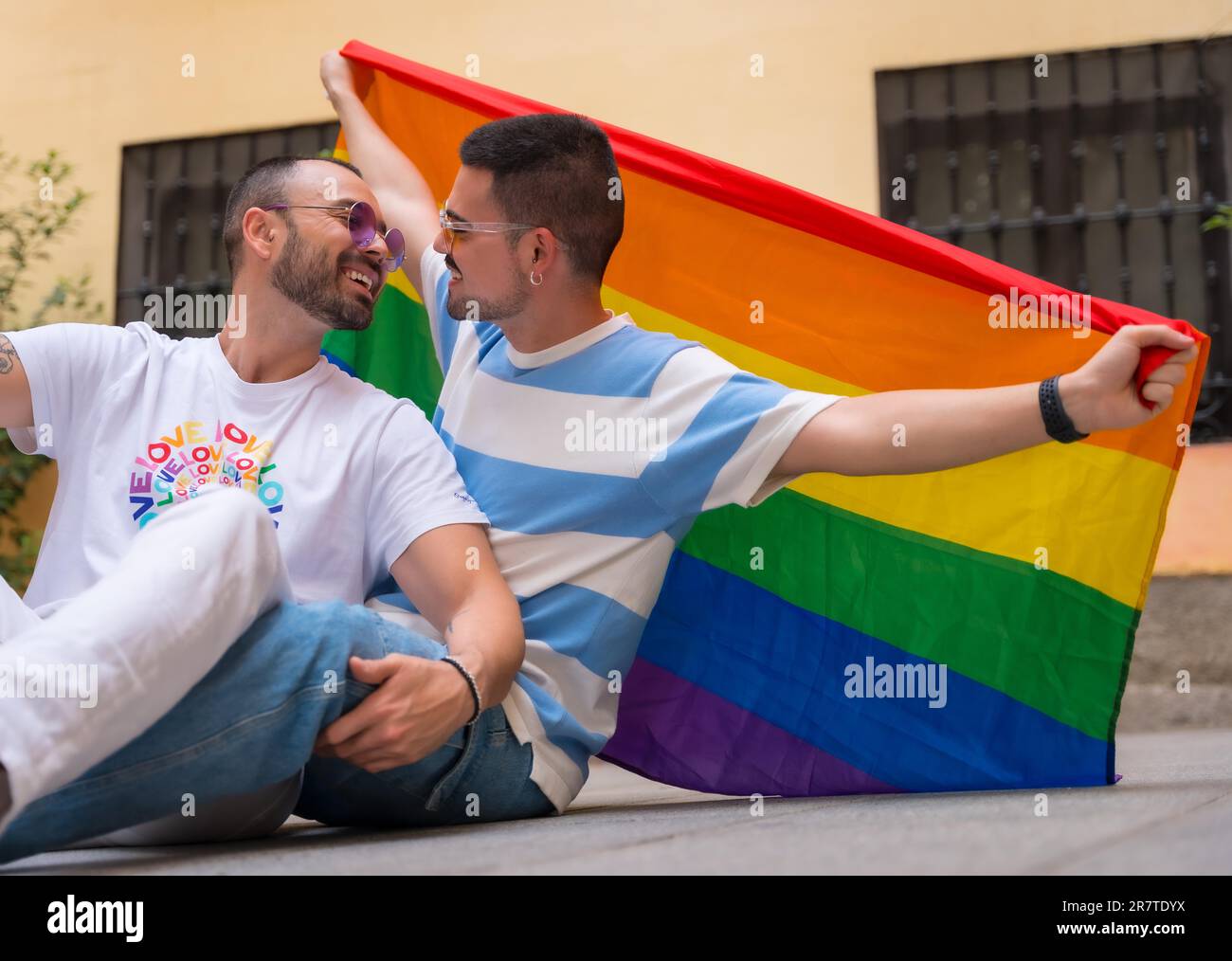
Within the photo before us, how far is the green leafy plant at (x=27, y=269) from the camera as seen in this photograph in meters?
5.57

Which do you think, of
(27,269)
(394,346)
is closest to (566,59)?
(27,269)

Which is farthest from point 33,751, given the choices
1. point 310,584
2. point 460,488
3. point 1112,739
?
point 1112,739

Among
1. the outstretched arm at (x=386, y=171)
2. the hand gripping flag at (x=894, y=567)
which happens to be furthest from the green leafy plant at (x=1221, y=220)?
the outstretched arm at (x=386, y=171)

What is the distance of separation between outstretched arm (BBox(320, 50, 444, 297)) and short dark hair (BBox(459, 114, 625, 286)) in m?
0.41

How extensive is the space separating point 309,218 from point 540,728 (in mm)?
1069

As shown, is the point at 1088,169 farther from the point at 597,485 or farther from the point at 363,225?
the point at 597,485

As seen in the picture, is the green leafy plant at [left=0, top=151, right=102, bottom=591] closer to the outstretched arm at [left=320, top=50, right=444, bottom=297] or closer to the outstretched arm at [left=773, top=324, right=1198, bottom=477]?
the outstretched arm at [left=320, top=50, right=444, bottom=297]

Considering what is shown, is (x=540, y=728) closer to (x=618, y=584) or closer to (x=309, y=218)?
(x=618, y=584)

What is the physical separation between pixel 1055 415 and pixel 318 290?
Answer: 1.32 metres

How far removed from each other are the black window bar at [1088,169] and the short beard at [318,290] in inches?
132

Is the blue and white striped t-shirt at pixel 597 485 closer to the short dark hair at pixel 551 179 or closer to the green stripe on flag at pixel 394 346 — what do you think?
the short dark hair at pixel 551 179

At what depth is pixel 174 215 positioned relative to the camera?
19.8 feet

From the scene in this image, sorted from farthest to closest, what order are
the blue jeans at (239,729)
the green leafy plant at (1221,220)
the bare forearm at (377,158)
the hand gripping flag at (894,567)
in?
the green leafy plant at (1221,220)
the bare forearm at (377,158)
the hand gripping flag at (894,567)
the blue jeans at (239,729)

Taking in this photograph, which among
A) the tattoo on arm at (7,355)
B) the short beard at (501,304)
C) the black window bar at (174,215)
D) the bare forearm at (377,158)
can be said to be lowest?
the tattoo on arm at (7,355)
